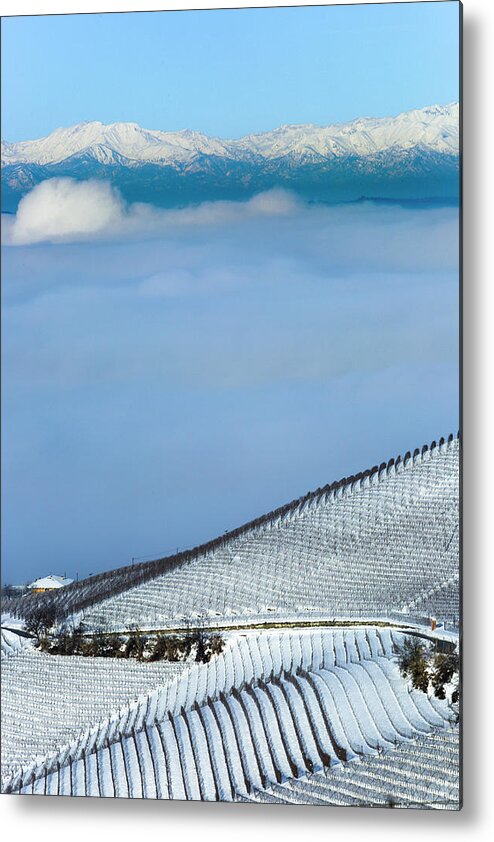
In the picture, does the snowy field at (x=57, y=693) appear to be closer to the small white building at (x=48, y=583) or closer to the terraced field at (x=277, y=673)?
the terraced field at (x=277, y=673)

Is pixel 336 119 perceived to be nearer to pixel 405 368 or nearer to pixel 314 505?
pixel 405 368

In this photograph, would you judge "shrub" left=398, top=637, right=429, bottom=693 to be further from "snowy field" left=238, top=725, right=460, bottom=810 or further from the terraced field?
"snowy field" left=238, top=725, right=460, bottom=810

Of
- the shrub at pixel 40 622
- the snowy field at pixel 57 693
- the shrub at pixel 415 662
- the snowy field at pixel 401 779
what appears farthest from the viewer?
the shrub at pixel 40 622

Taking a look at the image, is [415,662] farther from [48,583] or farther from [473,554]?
[48,583]

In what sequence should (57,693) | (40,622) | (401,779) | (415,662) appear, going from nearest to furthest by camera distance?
(401,779) → (415,662) → (57,693) → (40,622)

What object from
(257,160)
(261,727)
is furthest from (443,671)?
(257,160)

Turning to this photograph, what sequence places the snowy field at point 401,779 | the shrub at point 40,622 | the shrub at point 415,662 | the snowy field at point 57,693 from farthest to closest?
the shrub at point 40,622, the snowy field at point 57,693, the shrub at point 415,662, the snowy field at point 401,779

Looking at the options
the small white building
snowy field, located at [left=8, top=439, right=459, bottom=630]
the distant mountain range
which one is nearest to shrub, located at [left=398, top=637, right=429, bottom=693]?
snowy field, located at [left=8, top=439, right=459, bottom=630]

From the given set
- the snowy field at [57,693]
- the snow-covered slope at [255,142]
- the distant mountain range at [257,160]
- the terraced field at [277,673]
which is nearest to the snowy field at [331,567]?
the terraced field at [277,673]
